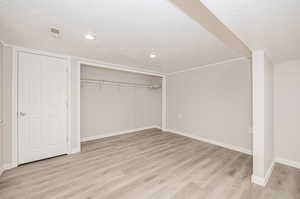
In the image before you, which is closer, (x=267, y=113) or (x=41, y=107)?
(x=267, y=113)

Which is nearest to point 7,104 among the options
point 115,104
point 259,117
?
point 115,104

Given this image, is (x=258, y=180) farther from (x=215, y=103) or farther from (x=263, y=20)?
(x=263, y=20)

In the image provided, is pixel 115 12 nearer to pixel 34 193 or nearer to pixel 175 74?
pixel 34 193

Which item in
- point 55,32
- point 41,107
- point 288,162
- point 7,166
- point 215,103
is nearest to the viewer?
point 55,32

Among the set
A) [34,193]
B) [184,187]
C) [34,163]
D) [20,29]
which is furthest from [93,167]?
[20,29]

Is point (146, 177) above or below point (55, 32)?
below

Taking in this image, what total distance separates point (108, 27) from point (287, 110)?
3529 millimetres

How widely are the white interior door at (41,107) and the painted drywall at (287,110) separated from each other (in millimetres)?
4503

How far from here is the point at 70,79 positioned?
3086 mm

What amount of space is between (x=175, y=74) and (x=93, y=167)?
3.71 metres

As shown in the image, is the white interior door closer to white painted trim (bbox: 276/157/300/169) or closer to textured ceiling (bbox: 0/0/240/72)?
textured ceiling (bbox: 0/0/240/72)

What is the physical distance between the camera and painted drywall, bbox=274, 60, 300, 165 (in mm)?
2531

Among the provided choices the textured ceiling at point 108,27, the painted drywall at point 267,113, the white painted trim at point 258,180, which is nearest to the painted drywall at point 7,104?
the textured ceiling at point 108,27

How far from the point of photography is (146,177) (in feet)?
7.14
